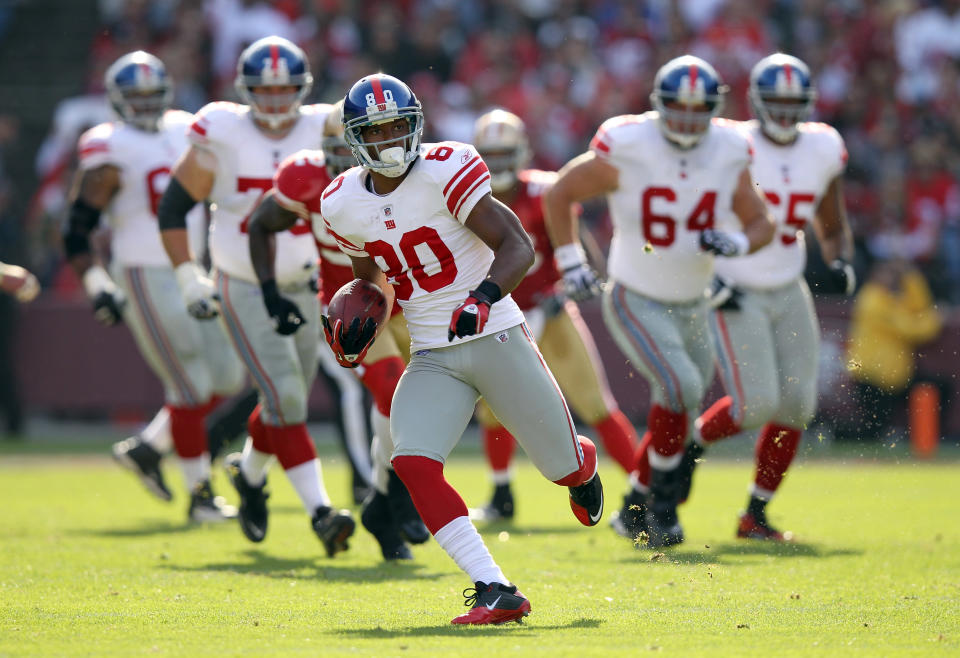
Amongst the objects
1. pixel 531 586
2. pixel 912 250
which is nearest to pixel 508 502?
pixel 531 586

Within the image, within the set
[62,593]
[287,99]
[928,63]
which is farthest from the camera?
[928,63]

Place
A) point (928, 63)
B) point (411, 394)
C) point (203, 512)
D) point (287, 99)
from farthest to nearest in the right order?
point (928, 63) < point (203, 512) < point (287, 99) < point (411, 394)

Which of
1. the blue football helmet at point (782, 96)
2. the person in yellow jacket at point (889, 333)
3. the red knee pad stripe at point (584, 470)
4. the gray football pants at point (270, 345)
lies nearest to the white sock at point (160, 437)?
the gray football pants at point (270, 345)

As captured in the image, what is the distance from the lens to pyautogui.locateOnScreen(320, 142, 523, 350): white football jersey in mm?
5055

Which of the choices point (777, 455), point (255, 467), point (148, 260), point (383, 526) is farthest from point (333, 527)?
point (148, 260)

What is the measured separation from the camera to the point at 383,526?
6617 millimetres

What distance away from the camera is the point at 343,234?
5.18 metres

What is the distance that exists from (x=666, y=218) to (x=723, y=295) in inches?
17.6

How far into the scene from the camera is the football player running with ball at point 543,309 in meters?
8.02

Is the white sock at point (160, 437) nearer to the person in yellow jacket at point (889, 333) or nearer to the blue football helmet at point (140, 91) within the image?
the blue football helmet at point (140, 91)

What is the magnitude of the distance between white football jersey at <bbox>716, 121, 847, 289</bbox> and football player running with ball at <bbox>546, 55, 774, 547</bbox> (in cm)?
24

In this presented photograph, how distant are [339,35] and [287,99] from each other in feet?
26.5

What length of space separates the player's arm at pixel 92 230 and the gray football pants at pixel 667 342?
281 cm

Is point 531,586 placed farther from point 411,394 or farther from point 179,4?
point 179,4
